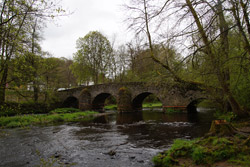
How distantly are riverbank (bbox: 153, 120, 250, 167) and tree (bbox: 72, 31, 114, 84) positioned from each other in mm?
24931

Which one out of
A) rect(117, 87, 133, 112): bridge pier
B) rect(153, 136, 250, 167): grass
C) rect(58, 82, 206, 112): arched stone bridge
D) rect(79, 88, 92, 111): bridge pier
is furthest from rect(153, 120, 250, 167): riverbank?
rect(79, 88, 92, 111): bridge pier

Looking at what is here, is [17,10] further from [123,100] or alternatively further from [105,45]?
[105,45]

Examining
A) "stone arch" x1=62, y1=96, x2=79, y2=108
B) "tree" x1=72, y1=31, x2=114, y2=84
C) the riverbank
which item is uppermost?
"tree" x1=72, y1=31, x2=114, y2=84

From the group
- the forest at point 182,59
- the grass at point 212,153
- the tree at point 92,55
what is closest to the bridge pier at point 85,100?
the tree at point 92,55

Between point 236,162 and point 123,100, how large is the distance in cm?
1692

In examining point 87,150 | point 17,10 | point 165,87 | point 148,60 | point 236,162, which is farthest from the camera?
point 148,60

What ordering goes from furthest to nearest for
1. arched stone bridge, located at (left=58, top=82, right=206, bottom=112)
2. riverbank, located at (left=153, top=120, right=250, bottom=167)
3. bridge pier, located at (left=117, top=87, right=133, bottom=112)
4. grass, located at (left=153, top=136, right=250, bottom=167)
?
bridge pier, located at (left=117, top=87, right=133, bottom=112)
arched stone bridge, located at (left=58, top=82, right=206, bottom=112)
grass, located at (left=153, top=136, right=250, bottom=167)
riverbank, located at (left=153, top=120, right=250, bottom=167)

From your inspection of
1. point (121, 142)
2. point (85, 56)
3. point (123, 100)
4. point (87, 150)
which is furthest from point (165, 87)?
point (85, 56)

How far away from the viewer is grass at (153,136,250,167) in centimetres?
376

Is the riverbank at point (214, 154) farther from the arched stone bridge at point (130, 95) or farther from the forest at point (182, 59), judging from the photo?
the arched stone bridge at point (130, 95)

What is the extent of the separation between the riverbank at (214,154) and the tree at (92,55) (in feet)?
81.8

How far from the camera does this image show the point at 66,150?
617 centimetres

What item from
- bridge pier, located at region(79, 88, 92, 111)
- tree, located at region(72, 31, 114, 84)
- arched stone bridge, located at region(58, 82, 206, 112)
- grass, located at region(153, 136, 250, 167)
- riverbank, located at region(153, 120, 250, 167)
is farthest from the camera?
tree, located at region(72, 31, 114, 84)

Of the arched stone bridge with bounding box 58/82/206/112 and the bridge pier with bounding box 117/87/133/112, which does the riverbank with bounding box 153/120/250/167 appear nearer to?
the arched stone bridge with bounding box 58/82/206/112
